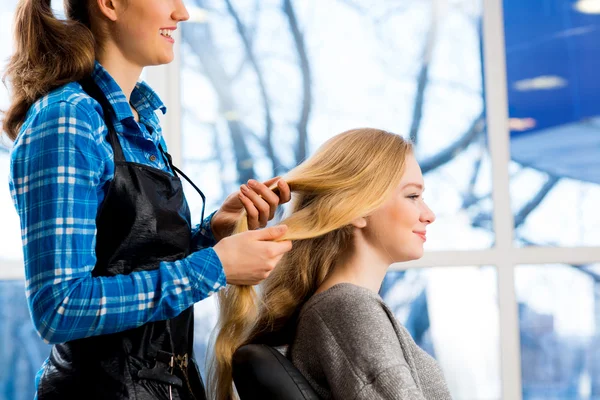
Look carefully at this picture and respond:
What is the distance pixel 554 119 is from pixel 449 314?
0.99 m

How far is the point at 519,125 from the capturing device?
3.51 metres

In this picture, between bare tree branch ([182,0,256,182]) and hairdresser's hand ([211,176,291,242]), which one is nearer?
hairdresser's hand ([211,176,291,242])

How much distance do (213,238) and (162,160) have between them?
0.30 m

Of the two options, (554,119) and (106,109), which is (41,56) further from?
(554,119)

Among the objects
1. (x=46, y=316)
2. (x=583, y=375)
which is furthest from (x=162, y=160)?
(x=583, y=375)

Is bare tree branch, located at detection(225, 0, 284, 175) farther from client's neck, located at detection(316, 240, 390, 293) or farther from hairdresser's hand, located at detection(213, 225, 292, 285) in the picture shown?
hairdresser's hand, located at detection(213, 225, 292, 285)

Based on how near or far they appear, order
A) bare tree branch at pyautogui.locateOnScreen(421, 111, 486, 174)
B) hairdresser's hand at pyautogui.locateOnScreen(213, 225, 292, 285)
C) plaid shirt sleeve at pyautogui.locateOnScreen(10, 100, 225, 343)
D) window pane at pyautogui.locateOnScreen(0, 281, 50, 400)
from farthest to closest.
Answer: bare tree branch at pyautogui.locateOnScreen(421, 111, 486, 174) → window pane at pyautogui.locateOnScreen(0, 281, 50, 400) → hairdresser's hand at pyautogui.locateOnScreen(213, 225, 292, 285) → plaid shirt sleeve at pyautogui.locateOnScreen(10, 100, 225, 343)

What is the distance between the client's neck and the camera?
1.89 metres

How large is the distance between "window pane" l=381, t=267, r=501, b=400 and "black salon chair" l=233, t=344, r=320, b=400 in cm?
192

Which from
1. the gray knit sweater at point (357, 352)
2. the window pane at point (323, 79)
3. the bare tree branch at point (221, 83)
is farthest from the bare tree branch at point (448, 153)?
the gray knit sweater at point (357, 352)

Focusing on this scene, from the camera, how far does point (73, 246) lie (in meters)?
1.25

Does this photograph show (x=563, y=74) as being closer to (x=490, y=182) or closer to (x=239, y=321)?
(x=490, y=182)

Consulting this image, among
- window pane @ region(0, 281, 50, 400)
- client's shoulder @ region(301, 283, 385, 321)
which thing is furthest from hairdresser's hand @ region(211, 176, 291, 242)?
window pane @ region(0, 281, 50, 400)

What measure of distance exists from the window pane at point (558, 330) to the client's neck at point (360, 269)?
1733mm
